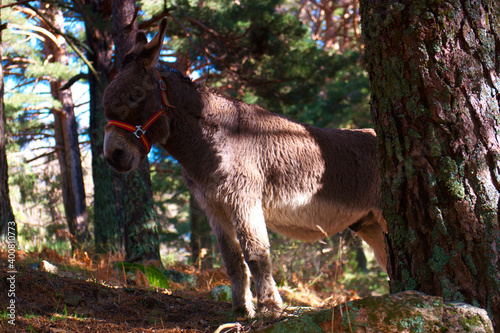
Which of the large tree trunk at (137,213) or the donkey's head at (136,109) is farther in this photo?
the large tree trunk at (137,213)

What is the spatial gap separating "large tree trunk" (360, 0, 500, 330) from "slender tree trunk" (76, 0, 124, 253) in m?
6.14

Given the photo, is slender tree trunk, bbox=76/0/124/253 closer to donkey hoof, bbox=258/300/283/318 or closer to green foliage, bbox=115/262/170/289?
green foliage, bbox=115/262/170/289

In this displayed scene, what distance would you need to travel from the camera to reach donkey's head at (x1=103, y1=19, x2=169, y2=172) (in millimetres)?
3686

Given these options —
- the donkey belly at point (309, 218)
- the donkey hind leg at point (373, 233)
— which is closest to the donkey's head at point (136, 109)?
the donkey belly at point (309, 218)

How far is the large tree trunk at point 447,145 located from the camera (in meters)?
2.40

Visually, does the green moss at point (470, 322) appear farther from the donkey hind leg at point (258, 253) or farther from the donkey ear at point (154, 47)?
the donkey ear at point (154, 47)

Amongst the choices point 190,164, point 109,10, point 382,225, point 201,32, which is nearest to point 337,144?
point 382,225

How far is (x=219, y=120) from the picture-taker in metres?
4.03

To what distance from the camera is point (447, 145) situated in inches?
97.7

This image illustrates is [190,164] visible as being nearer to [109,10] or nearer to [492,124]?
[492,124]

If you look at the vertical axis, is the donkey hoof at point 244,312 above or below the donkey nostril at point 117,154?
below

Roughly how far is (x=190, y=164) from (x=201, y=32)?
7.53 meters

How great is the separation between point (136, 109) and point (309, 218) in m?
2.09

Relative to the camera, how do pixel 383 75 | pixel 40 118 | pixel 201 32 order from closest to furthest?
pixel 383 75 < pixel 201 32 < pixel 40 118
